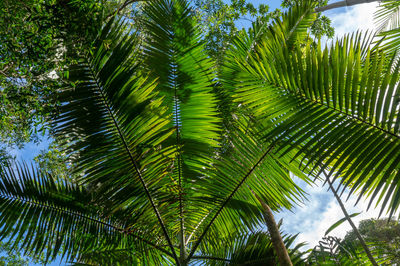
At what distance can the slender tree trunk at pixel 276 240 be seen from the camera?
3.17 metres

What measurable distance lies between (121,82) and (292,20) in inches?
83.4

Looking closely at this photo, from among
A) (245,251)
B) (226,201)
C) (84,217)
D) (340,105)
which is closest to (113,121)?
(84,217)

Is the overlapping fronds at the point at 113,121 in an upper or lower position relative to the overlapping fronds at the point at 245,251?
upper

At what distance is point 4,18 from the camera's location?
2816 mm

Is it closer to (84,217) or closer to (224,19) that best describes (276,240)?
(84,217)

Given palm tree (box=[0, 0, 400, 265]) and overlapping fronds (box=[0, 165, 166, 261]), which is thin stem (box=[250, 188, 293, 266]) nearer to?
palm tree (box=[0, 0, 400, 265])

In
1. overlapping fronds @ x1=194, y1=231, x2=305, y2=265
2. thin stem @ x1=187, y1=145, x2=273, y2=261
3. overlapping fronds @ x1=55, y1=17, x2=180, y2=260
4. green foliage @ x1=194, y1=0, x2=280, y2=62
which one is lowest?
overlapping fronds @ x1=194, y1=231, x2=305, y2=265

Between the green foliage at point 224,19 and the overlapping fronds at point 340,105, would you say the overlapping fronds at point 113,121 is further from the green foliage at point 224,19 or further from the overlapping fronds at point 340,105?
the green foliage at point 224,19

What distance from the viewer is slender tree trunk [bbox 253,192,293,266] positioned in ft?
10.4

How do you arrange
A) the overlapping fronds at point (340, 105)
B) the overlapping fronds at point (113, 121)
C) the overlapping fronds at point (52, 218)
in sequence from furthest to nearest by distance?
1. the overlapping fronds at point (52, 218)
2. the overlapping fronds at point (113, 121)
3. the overlapping fronds at point (340, 105)

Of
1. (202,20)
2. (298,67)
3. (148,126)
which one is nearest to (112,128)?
(148,126)

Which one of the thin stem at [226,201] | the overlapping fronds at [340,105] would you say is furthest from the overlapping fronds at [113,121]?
the overlapping fronds at [340,105]

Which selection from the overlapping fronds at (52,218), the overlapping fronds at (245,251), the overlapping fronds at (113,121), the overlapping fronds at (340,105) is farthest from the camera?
the overlapping fronds at (245,251)

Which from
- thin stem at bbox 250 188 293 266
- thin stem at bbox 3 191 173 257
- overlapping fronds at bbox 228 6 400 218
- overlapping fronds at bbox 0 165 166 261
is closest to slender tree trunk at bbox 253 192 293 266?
thin stem at bbox 250 188 293 266
